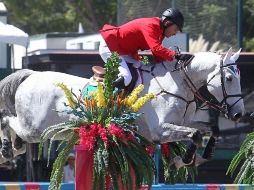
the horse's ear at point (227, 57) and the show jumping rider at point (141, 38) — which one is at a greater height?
the show jumping rider at point (141, 38)

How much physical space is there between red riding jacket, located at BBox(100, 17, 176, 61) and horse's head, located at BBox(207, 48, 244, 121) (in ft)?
1.72

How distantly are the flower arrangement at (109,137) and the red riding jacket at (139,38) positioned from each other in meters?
1.58

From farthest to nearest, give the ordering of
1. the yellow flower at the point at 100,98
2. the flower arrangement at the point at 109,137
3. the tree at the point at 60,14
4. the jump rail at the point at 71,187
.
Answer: the tree at the point at 60,14, the jump rail at the point at 71,187, the yellow flower at the point at 100,98, the flower arrangement at the point at 109,137

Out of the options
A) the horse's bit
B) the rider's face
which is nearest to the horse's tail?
the rider's face

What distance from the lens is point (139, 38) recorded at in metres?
10.8

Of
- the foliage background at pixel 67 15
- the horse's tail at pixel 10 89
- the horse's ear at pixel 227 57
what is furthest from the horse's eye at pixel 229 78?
the foliage background at pixel 67 15

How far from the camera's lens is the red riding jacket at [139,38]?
1057cm

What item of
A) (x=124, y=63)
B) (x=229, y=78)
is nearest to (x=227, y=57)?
(x=229, y=78)

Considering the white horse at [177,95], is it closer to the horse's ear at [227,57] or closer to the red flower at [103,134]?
the horse's ear at [227,57]

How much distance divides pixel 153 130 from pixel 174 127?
0.25 m

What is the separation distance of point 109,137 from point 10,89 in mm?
3137

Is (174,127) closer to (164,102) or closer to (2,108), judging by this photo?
(164,102)

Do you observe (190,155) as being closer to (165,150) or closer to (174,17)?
(165,150)

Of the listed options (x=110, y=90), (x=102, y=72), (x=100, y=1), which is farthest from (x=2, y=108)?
(x=100, y=1)
